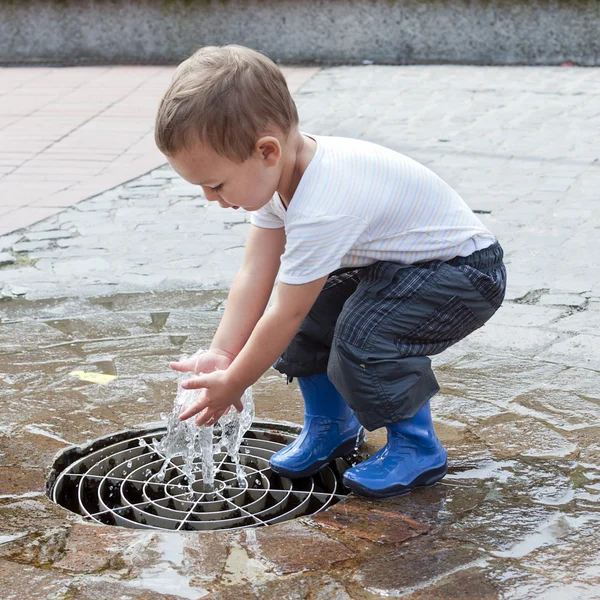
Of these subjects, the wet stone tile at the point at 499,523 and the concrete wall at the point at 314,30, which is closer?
the wet stone tile at the point at 499,523

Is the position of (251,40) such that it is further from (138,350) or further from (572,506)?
(572,506)

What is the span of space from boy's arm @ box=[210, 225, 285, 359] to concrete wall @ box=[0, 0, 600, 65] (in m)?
6.99

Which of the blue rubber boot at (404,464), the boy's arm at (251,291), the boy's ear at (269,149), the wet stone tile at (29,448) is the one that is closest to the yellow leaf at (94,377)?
the wet stone tile at (29,448)

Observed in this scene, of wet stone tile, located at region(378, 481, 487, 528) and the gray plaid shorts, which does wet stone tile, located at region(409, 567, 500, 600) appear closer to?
wet stone tile, located at region(378, 481, 487, 528)

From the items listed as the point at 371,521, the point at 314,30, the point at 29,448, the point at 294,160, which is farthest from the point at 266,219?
the point at 314,30

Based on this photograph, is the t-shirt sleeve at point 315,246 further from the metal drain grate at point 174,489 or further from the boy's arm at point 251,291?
the metal drain grate at point 174,489

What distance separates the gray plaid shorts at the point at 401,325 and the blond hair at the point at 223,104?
0.47 m

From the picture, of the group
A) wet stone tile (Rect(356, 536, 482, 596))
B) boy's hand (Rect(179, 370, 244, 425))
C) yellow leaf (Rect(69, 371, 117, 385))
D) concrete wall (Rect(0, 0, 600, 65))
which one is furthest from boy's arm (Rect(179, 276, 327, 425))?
concrete wall (Rect(0, 0, 600, 65))

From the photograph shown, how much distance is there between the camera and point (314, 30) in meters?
9.24

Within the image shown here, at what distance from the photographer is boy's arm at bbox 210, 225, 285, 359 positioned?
2568 millimetres

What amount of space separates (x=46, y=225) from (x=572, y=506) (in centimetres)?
330

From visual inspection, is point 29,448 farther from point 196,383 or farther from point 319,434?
point 319,434

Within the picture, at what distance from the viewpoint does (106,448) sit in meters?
2.74

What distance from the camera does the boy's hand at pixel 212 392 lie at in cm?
232
